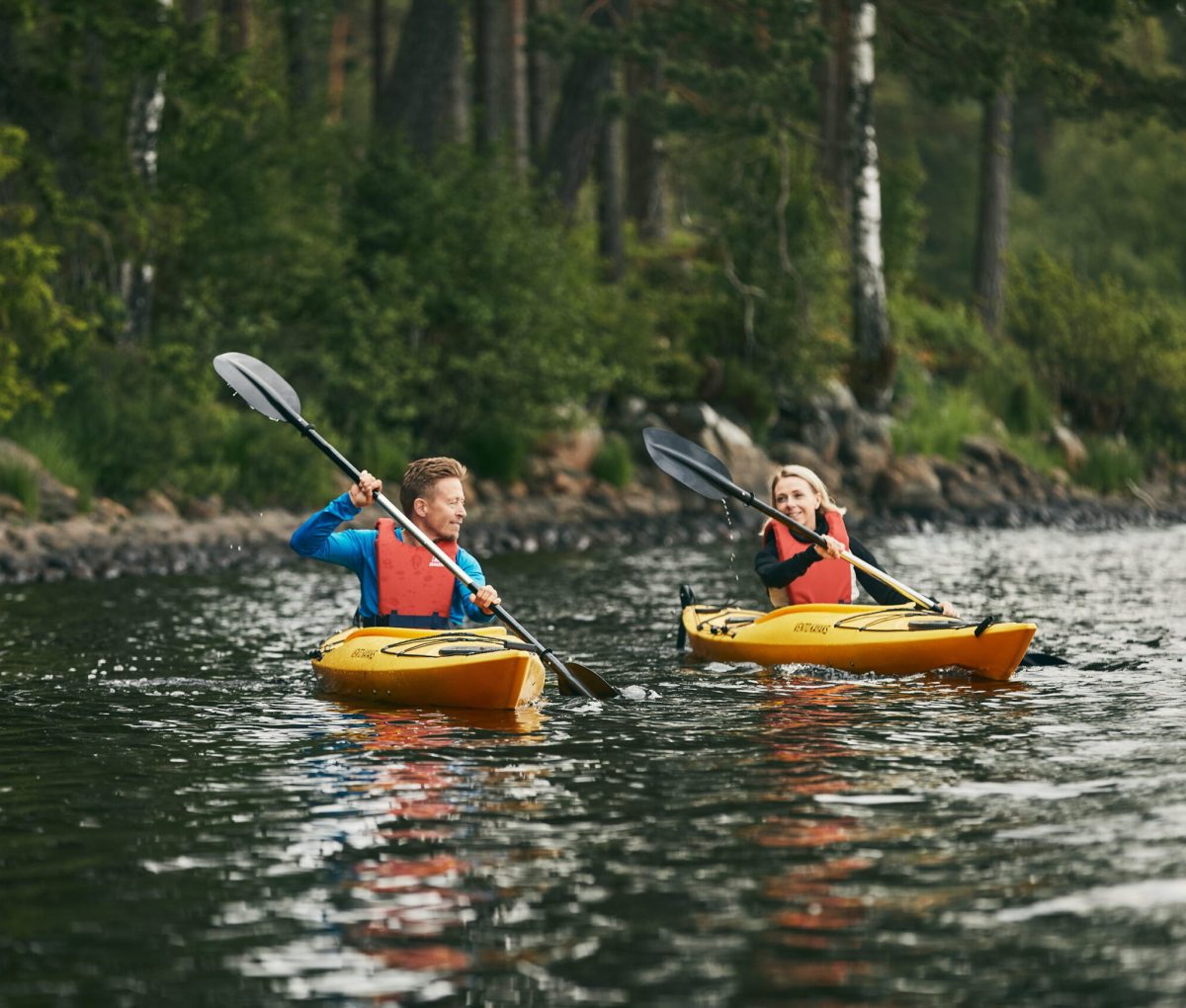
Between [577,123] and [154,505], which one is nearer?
[154,505]

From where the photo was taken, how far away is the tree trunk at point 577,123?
2477cm

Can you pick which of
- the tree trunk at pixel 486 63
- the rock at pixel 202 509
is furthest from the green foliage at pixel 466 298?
the rock at pixel 202 509

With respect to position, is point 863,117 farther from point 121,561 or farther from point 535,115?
point 121,561

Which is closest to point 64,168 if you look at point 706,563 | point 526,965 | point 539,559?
point 539,559

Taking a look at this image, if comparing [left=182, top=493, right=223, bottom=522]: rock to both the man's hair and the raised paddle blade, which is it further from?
the raised paddle blade

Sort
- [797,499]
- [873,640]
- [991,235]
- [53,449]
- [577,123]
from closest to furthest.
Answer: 1. [873,640]
2. [797,499]
3. [53,449]
4. [577,123]
5. [991,235]

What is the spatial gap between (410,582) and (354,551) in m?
0.30

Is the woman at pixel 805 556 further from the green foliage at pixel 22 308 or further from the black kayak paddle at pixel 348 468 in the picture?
the green foliage at pixel 22 308

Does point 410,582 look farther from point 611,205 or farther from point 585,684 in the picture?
point 611,205

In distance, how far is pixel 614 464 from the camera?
75.7 ft

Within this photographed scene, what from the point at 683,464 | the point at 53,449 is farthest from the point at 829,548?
the point at 53,449

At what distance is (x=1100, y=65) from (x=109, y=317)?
38.1ft

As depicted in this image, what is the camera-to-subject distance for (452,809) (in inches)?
266

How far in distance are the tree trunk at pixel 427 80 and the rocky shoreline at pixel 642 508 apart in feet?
13.7
